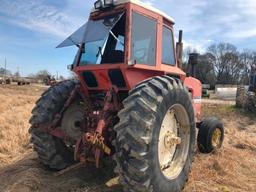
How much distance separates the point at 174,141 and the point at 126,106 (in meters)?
1.23

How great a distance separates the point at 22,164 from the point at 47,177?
2.81 ft

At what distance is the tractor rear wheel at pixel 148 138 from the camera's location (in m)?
4.11

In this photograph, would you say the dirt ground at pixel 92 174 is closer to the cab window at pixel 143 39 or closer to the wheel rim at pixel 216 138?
the wheel rim at pixel 216 138

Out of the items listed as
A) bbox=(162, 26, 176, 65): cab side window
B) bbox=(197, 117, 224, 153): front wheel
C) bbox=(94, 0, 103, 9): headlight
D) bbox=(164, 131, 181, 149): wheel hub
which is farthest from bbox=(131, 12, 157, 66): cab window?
bbox=(197, 117, 224, 153): front wheel

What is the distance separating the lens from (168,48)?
19.7 feet

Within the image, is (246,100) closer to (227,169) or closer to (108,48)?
(227,169)

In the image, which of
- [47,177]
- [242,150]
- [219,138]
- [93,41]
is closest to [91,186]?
[47,177]

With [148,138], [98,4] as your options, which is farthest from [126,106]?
[98,4]

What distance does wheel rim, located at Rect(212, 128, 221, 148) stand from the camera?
775cm

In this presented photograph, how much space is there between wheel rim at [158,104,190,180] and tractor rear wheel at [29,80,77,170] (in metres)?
1.77

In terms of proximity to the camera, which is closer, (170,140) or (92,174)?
(170,140)

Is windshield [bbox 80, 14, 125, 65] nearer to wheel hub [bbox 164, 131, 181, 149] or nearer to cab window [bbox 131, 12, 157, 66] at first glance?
cab window [bbox 131, 12, 157, 66]

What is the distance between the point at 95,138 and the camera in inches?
175

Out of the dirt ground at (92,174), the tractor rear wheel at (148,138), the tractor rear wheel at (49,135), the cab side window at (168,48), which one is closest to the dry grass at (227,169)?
the dirt ground at (92,174)
